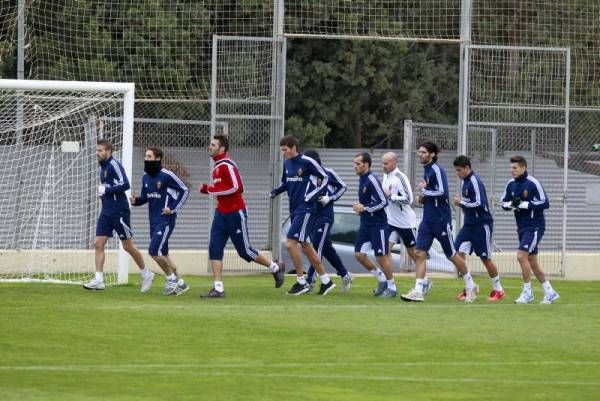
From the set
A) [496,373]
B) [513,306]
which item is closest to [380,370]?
[496,373]

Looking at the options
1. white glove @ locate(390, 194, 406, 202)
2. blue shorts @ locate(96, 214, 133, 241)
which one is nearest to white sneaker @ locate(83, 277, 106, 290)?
blue shorts @ locate(96, 214, 133, 241)

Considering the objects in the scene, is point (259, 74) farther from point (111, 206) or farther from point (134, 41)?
point (111, 206)

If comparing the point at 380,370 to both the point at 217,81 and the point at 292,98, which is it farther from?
the point at 292,98

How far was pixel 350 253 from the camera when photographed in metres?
26.2

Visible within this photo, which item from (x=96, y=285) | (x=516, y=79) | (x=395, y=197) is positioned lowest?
(x=96, y=285)

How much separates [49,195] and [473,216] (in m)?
7.47

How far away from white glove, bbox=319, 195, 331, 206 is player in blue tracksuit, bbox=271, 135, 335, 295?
113 mm

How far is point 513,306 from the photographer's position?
19312 millimetres

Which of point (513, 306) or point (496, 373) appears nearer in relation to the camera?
point (496, 373)

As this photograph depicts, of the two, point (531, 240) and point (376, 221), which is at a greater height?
point (376, 221)

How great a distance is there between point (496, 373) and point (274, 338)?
9.57 feet

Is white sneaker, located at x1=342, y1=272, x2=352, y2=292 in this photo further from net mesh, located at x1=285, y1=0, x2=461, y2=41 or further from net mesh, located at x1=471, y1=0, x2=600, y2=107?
net mesh, located at x1=471, y1=0, x2=600, y2=107

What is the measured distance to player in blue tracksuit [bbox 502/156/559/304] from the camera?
19.6 meters

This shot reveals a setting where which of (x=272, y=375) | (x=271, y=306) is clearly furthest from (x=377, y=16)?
(x=272, y=375)
